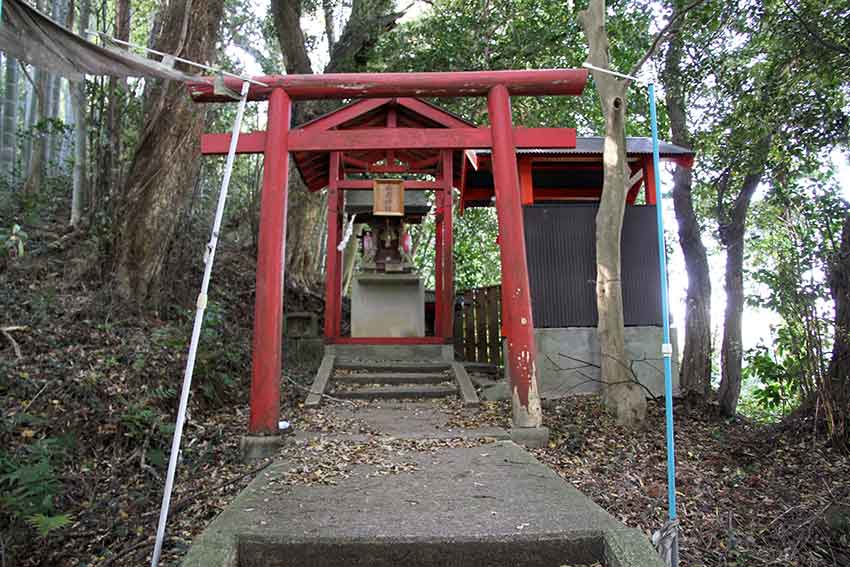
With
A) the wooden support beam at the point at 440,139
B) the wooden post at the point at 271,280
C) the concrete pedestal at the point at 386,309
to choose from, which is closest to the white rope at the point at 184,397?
the wooden post at the point at 271,280

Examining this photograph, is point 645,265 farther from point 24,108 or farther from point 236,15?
point 24,108

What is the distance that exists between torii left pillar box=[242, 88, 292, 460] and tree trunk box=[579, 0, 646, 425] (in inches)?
135

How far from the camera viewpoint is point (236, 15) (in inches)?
536

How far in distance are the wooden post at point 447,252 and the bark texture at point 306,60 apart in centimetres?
380

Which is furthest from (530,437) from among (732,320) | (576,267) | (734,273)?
(734,273)

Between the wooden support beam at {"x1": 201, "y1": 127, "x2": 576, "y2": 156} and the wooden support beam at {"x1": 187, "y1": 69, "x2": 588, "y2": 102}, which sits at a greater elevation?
the wooden support beam at {"x1": 187, "y1": 69, "x2": 588, "y2": 102}

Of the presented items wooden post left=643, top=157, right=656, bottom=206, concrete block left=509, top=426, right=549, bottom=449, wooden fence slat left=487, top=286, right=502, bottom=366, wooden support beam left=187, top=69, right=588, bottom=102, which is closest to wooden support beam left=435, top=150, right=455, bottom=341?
wooden fence slat left=487, top=286, right=502, bottom=366

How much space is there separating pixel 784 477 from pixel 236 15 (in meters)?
14.5

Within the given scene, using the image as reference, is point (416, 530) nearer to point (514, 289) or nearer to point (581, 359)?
point (514, 289)

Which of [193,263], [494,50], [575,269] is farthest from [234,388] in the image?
[494,50]

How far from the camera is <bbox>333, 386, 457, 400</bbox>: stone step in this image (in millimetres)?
7012

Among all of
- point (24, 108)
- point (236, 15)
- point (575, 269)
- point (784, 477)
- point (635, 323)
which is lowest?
point (784, 477)

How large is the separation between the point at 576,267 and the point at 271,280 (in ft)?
14.9

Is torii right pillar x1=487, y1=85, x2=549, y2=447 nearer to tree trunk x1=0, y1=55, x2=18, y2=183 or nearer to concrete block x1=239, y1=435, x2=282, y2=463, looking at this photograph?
concrete block x1=239, y1=435, x2=282, y2=463
